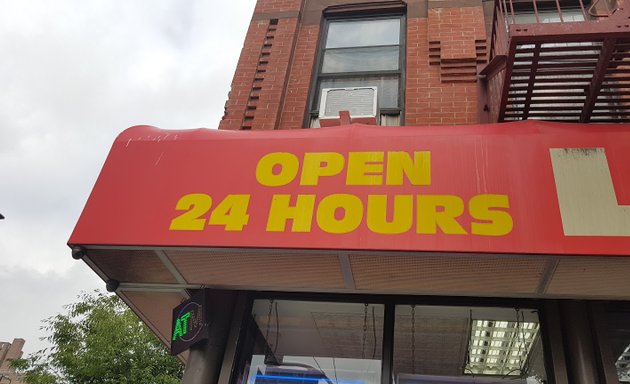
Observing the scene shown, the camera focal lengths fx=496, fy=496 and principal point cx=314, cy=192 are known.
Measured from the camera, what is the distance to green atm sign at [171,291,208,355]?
4.32 m

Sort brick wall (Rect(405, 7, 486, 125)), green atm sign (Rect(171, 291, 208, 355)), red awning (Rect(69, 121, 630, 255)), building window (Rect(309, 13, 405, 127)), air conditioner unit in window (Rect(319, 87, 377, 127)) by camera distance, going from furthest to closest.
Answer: building window (Rect(309, 13, 405, 127)) → brick wall (Rect(405, 7, 486, 125)) → air conditioner unit in window (Rect(319, 87, 377, 127)) → green atm sign (Rect(171, 291, 208, 355)) → red awning (Rect(69, 121, 630, 255))

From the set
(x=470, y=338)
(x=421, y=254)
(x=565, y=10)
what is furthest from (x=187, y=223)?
(x=565, y=10)

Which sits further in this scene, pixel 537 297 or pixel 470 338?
pixel 470 338

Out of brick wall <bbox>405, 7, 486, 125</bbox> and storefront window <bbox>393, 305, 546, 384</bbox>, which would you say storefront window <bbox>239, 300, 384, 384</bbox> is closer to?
storefront window <bbox>393, 305, 546, 384</bbox>

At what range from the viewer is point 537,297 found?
4195 mm

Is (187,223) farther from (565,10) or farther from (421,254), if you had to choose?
(565,10)

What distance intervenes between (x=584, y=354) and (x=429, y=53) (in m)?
4.12

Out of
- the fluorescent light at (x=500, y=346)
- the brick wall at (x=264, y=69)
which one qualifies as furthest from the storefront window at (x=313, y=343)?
the brick wall at (x=264, y=69)

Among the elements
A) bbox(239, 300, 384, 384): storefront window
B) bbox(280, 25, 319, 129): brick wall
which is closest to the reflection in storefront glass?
bbox(239, 300, 384, 384): storefront window

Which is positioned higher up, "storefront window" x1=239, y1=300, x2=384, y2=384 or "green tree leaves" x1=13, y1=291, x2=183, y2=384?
"green tree leaves" x1=13, y1=291, x2=183, y2=384

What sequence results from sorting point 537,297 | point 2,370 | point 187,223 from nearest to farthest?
1. point 187,223
2. point 537,297
3. point 2,370

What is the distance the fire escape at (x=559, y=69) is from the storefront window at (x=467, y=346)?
1935 mm

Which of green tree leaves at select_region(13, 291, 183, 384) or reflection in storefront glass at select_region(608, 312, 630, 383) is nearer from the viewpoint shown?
reflection in storefront glass at select_region(608, 312, 630, 383)

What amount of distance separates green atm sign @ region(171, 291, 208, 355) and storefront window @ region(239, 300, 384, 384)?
2.04 feet
